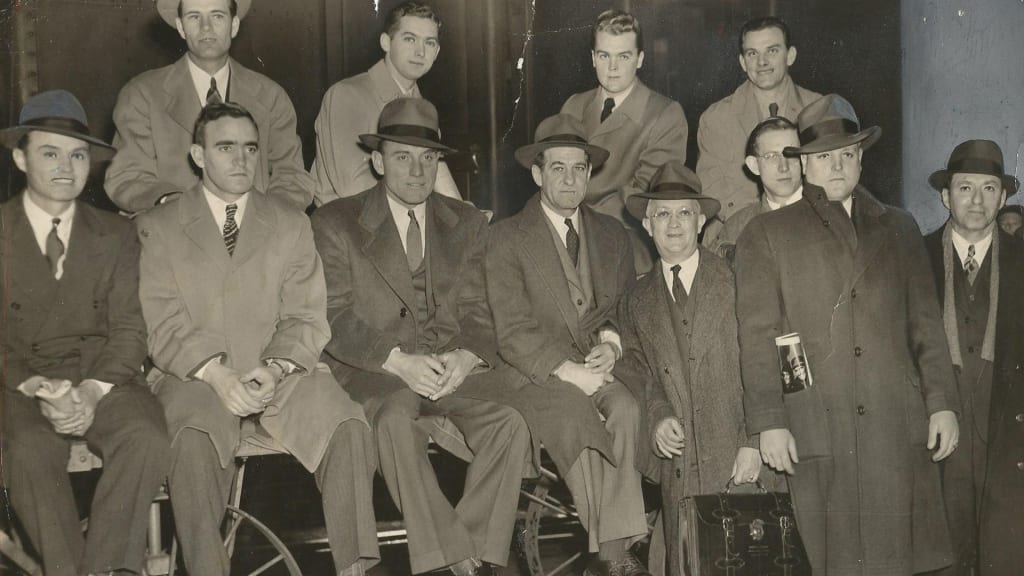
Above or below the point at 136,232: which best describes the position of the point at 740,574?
below

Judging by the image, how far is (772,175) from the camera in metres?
5.17

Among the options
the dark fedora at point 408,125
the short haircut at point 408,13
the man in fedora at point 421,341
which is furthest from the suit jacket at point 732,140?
the short haircut at point 408,13

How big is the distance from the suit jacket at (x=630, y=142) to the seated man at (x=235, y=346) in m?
1.61

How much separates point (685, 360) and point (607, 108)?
163 centimetres

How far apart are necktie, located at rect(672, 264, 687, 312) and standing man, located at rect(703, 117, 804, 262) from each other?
0.42m

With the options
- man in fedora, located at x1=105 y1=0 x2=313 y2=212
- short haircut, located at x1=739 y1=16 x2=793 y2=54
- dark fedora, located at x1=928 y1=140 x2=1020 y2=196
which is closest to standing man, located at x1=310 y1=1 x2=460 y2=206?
man in fedora, located at x1=105 y1=0 x2=313 y2=212

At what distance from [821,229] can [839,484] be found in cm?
103

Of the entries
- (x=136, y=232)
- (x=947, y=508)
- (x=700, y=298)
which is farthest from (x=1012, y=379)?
(x=136, y=232)

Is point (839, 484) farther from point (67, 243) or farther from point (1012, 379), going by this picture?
point (67, 243)

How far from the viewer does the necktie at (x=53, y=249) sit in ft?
14.6

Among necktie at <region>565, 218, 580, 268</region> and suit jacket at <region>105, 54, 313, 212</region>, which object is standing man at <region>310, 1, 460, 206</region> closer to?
suit jacket at <region>105, 54, 313, 212</region>

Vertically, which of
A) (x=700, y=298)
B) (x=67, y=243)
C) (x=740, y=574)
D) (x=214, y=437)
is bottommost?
(x=740, y=574)

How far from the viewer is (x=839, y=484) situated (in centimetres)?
447

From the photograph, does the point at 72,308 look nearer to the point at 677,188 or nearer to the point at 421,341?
the point at 421,341
